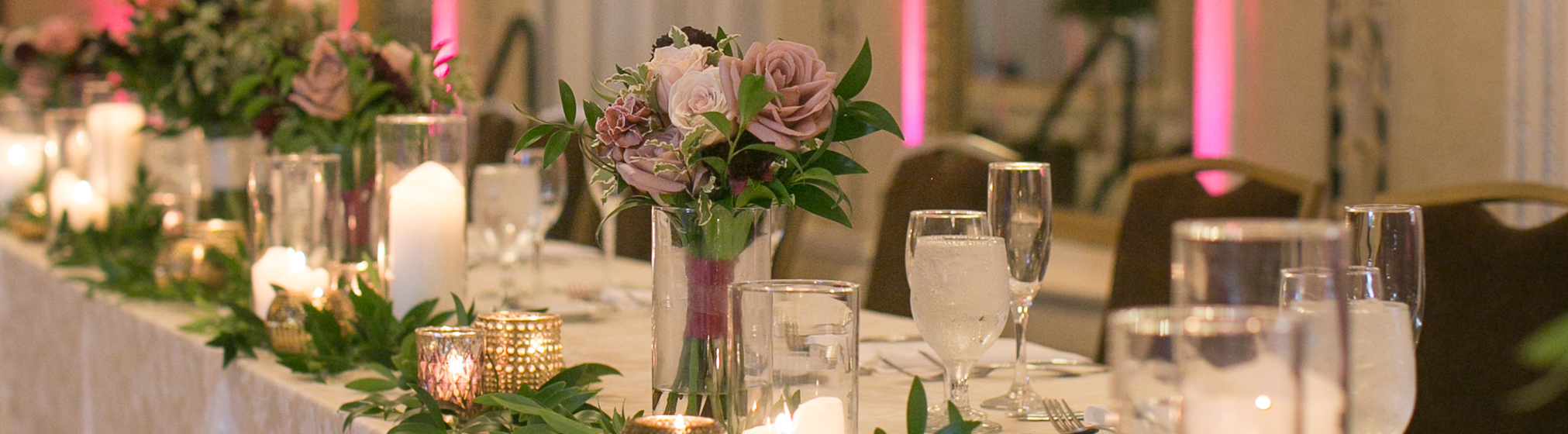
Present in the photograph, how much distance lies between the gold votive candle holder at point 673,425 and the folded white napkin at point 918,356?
55cm

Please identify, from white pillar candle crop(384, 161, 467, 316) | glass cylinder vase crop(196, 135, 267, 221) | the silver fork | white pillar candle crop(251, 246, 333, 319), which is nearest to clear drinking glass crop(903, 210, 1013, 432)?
the silver fork

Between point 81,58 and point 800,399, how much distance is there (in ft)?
8.14

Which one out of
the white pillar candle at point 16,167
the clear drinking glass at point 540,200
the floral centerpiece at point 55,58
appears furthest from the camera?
the white pillar candle at point 16,167

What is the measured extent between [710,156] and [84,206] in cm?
204

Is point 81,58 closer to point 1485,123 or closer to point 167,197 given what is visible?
point 167,197

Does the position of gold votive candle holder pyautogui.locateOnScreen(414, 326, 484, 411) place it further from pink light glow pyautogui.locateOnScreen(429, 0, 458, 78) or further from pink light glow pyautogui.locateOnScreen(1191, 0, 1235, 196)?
pink light glow pyautogui.locateOnScreen(429, 0, 458, 78)

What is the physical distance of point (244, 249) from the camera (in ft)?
6.68

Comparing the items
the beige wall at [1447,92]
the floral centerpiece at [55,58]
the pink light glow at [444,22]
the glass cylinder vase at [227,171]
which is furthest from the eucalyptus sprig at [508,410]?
the pink light glow at [444,22]

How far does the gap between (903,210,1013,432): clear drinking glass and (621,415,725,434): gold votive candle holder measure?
241 millimetres

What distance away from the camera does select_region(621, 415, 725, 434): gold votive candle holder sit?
910 millimetres

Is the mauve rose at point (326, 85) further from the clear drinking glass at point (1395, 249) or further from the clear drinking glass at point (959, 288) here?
the clear drinking glass at point (1395, 249)

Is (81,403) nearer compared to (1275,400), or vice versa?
(1275,400)

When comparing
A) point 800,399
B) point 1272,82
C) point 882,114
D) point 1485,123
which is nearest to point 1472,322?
point 882,114

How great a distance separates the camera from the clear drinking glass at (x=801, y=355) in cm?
91
